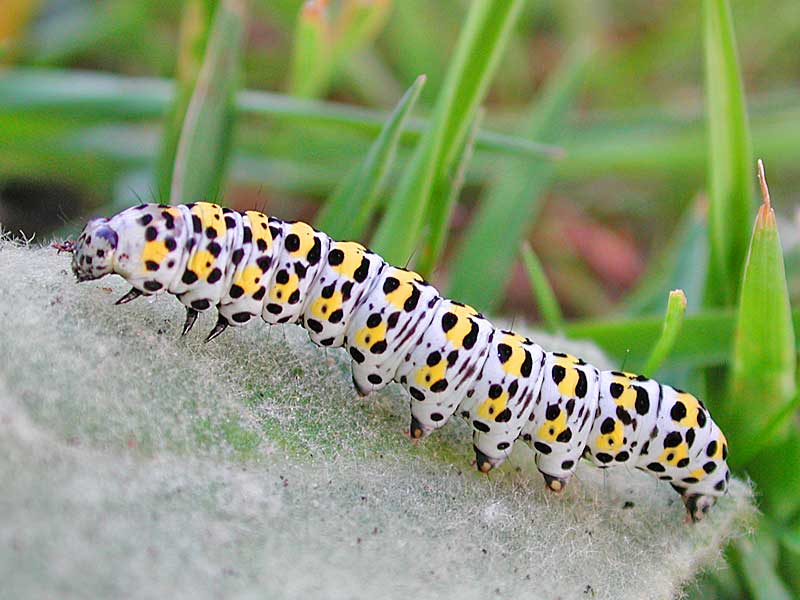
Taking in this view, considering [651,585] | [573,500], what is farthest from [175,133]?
[651,585]

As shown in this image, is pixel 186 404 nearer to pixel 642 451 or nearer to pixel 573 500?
pixel 573 500

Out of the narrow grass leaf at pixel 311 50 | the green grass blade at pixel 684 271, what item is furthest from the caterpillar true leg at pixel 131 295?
the green grass blade at pixel 684 271

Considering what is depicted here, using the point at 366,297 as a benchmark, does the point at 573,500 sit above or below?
below

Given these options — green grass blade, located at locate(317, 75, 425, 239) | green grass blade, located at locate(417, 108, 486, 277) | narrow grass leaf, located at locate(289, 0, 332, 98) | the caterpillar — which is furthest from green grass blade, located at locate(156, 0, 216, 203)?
the caterpillar

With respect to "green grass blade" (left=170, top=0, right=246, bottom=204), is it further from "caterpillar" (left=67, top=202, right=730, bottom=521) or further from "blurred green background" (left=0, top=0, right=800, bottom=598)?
"caterpillar" (left=67, top=202, right=730, bottom=521)

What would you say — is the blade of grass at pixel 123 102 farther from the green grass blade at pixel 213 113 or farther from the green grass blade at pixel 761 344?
the green grass blade at pixel 761 344

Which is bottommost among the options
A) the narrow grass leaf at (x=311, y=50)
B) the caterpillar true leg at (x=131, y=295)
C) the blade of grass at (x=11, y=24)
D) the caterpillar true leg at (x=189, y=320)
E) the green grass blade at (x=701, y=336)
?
the caterpillar true leg at (x=189, y=320)
